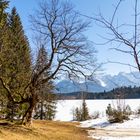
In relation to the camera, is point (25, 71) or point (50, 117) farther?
point (50, 117)

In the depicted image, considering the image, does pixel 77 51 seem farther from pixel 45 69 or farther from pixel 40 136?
pixel 40 136

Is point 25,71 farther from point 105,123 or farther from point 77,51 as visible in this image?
point 105,123

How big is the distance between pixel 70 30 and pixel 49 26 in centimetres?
149

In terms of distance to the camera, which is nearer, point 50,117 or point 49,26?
point 49,26

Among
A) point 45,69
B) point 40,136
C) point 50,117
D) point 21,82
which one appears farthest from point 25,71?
point 50,117

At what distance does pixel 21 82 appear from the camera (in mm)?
32406

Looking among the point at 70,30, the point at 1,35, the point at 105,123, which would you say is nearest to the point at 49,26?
the point at 70,30

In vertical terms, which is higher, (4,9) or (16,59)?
(4,9)

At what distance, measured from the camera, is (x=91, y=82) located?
29.1m

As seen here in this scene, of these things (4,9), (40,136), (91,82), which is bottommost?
(40,136)

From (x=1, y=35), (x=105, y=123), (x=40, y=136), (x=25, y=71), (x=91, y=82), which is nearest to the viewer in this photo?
(x=40, y=136)

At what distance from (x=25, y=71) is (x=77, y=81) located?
4.85 m

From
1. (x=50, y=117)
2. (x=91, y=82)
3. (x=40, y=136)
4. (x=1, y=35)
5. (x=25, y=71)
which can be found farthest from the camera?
(x=50, y=117)

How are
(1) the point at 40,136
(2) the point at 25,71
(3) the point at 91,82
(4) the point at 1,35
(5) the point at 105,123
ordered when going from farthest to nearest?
(5) the point at 105,123, (2) the point at 25,71, (3) the point at 91,82, (4) the point at 1,35, (1) the point at 40,136
